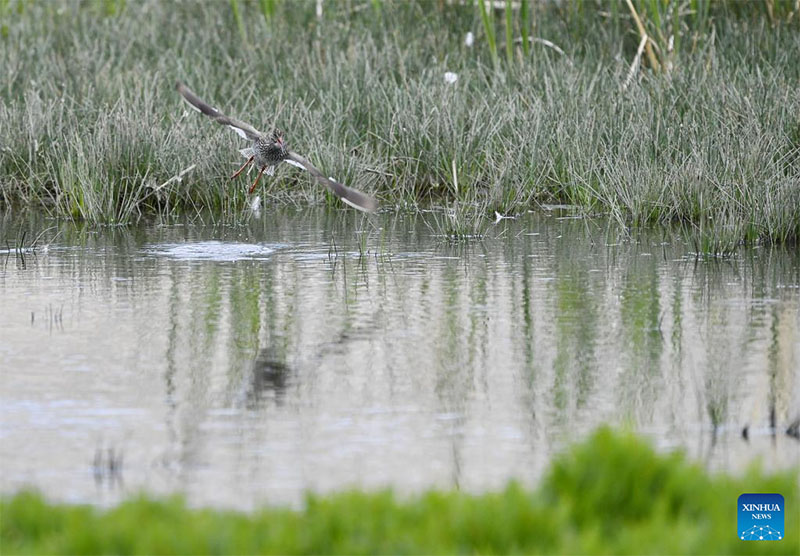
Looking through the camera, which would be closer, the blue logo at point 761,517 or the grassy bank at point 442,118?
the blue logo at point 761,517

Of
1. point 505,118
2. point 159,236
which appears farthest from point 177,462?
point 505,118

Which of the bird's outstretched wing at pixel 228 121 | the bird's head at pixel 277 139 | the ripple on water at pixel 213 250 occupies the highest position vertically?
the bird's outstretched wing at pixel 228 121

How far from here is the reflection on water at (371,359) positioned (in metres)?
5.16

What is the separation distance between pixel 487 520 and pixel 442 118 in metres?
8.23

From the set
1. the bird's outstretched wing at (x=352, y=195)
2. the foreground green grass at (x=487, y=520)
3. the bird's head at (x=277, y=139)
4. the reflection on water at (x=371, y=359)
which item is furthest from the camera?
the bird's head at (x=277, y=139)

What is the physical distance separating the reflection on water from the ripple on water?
1.3 inches

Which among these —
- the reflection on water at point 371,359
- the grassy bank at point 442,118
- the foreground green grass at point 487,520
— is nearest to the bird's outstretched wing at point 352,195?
the reflection on water at point 371,359

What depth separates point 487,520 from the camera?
3.99m

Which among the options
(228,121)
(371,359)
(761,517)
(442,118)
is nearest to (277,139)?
(228,121)

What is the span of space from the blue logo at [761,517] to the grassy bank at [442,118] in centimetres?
508

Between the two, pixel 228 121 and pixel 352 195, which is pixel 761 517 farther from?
pixel 228 121

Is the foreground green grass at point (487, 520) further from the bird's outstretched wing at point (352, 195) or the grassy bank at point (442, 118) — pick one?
the grassy bank at point (442, 118)

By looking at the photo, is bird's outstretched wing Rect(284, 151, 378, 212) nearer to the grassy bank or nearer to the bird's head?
the bird's head

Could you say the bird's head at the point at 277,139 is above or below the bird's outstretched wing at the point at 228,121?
below
